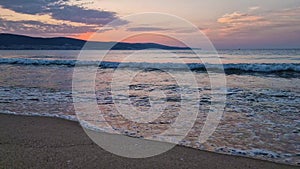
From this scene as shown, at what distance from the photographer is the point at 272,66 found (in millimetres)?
21125

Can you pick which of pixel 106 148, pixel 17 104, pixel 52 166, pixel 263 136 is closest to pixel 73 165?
pixel 52 166

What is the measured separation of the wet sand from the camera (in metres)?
3.54

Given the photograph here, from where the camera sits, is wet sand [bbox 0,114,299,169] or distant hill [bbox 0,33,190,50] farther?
distant hill [bbox 0,33,190,50]

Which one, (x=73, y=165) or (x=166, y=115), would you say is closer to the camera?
(x=73, y=165)

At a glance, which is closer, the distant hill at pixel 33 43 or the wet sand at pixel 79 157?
the wet sand at pixel 79 157

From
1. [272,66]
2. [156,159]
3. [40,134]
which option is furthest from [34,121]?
[272,66]

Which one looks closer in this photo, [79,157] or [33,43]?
[79,157]

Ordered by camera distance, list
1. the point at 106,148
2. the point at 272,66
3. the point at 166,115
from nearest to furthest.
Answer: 1. the point at 106,148
2. the point at 166,115
3. the point at 272,66

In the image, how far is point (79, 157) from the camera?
3.76 m

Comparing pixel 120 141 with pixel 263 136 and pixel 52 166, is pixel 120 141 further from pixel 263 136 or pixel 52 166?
pixel 263 136

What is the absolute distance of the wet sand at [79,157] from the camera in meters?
3.54

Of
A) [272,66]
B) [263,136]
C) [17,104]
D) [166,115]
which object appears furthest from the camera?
[272,66]

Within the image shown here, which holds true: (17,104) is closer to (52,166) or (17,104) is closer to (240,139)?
(52,166)

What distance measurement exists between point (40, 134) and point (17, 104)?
363cm
